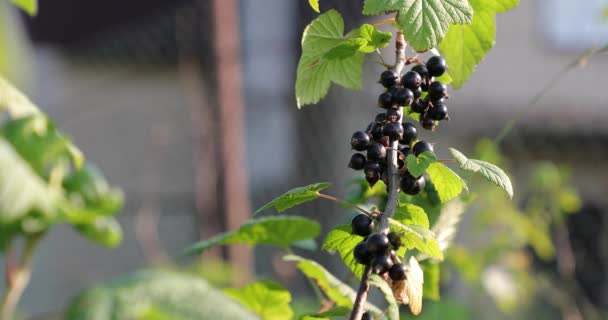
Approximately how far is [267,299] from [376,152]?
0.22m

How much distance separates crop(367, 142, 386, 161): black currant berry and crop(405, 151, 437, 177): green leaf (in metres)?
0.02

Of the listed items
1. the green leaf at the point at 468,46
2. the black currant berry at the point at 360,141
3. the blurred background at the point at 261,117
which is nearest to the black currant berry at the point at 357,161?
the black currant berry at the point at 360,141

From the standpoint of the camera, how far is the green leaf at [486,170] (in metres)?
0.57

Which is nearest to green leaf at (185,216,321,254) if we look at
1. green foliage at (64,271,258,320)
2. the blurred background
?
green foliage at (64,271,258,320)

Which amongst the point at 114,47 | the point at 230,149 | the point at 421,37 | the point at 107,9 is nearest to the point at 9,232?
the point at 421,37

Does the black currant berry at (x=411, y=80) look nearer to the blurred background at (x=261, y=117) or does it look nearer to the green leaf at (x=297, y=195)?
the green leaf at (x=297, y=195)

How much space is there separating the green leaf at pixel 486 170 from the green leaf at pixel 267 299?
216 millimetres

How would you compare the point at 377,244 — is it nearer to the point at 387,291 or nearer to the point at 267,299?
the point at 387,291

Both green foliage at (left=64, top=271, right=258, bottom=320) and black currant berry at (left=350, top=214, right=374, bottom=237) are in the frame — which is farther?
black currant berry at (left=350, top=214, right=374, bottom=237)

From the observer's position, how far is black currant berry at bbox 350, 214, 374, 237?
1.84 ft

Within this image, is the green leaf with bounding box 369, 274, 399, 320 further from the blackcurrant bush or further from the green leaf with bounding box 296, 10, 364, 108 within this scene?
the green leaf with bounding box 296, 10, 364, 108

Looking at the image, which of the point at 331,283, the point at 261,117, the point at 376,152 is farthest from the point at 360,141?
the point at 261,117

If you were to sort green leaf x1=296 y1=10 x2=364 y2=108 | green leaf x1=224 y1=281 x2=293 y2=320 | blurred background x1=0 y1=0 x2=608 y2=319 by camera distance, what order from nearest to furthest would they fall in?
1. green leaf x1=296 y1=10 x2=364 y2=108
2. green leaf x1=224 y1=281 x2=293 y2=320
3. blurred background x1=0 y1=0 x2=608 y2=319

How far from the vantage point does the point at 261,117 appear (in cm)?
583
